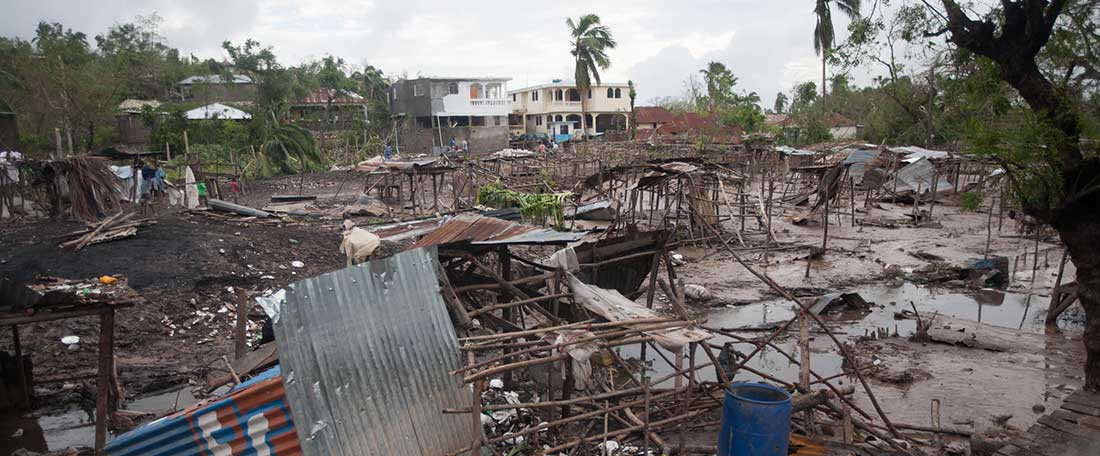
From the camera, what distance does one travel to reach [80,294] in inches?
210

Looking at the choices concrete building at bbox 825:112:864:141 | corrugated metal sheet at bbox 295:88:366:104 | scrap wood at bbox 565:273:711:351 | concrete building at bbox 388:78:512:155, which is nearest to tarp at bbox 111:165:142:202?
scrap wood at bbox 565:273:711:351

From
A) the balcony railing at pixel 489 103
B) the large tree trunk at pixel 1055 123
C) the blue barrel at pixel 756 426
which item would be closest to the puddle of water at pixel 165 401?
the blue barrel at pixel 756 426

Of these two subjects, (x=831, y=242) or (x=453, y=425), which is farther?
(x=831, y=242)

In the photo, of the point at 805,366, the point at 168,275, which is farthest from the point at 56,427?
the point at 805,366

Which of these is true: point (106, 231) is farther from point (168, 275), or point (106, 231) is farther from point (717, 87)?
point (717, 87)

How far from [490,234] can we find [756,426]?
3.41 meters

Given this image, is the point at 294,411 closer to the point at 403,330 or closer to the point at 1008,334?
the point at 403,330

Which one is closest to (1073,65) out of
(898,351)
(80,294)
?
(898,351)

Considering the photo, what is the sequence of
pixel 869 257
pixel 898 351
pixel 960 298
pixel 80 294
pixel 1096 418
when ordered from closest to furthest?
pixel 80 294 < pixel 1096 418 < pixel 898 351 < pixel 960 298 < pixel 869 257

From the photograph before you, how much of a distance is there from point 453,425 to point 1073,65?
730 centimetres

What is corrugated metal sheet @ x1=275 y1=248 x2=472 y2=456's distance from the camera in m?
4.82

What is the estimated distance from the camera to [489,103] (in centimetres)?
5138

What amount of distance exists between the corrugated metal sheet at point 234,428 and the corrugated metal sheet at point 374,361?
0.55 feet

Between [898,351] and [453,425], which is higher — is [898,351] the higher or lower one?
the lower one
